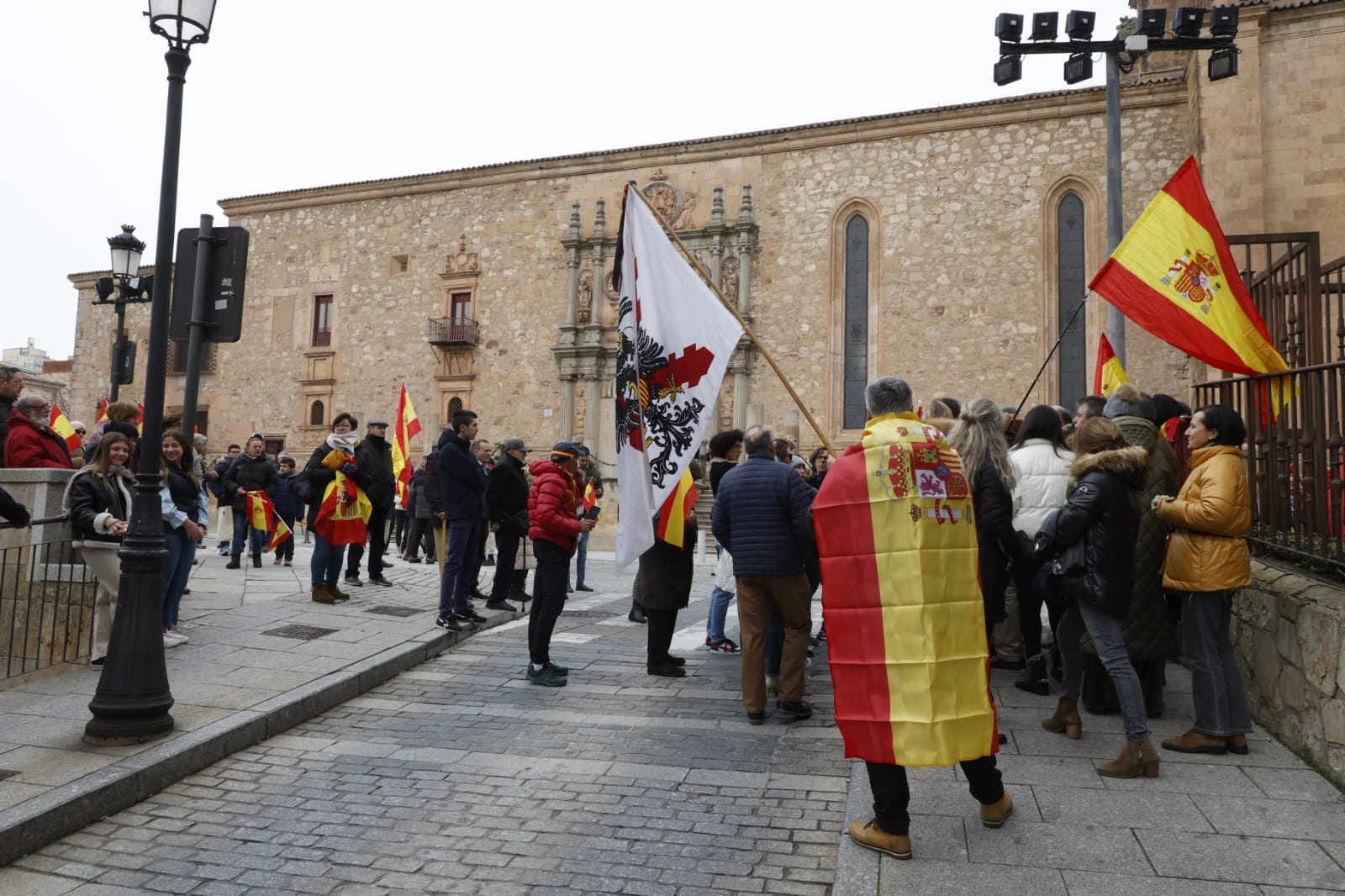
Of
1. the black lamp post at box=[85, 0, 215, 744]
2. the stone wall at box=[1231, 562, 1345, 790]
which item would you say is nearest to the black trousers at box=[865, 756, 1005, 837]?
the stone wall at box=[1231, 562, 1345, 790]

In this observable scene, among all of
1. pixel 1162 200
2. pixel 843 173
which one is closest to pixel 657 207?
pixel 843 173

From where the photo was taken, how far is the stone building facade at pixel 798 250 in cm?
1748

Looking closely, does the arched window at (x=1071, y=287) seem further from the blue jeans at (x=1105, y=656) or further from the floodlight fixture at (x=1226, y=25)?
the blue jeans at (x=1105, y=656)

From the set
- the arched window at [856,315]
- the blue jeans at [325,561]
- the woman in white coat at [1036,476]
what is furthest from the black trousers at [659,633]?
the arched window at [856,315]

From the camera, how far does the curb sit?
148 inches

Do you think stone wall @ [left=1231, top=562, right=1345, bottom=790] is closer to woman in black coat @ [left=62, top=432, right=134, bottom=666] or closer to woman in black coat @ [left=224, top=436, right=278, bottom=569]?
woman in black coat @ [left=62, top=432, right=134, bottom=666]

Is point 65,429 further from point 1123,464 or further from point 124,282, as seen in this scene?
point 1123,464

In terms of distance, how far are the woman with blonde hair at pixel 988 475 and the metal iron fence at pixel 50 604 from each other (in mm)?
6430

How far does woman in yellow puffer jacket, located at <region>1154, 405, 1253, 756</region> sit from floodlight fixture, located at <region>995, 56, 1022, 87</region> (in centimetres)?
875

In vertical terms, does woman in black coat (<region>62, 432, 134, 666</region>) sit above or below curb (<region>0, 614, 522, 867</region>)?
above

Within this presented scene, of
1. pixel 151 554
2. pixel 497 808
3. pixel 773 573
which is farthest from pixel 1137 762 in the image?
pixel 151 554

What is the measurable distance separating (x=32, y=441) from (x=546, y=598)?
4.33 meters

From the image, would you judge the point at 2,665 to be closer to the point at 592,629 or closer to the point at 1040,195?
the point at 592,629

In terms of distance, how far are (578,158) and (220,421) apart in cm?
1563
